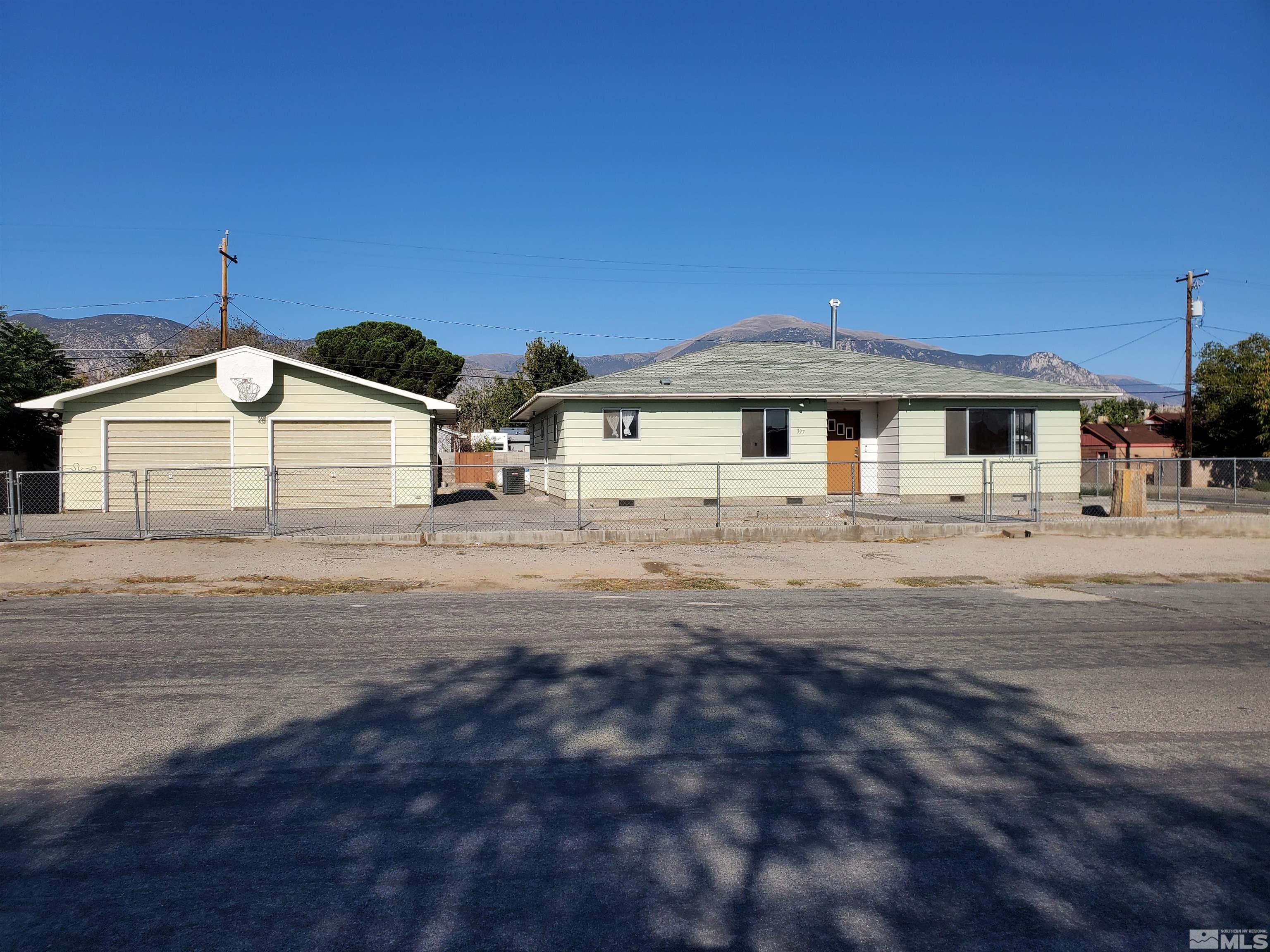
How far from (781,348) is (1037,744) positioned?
2291 centimetres

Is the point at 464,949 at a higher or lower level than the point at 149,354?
lower

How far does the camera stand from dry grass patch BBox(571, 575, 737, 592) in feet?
A: 36.3

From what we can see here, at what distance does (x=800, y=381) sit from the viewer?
2270cm

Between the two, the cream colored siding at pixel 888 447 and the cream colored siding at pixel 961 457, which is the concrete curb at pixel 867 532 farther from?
the cream colored siding at pixel 888 447

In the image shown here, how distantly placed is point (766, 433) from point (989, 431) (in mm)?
5898

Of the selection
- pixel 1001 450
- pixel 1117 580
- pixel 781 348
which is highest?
pixel 781 348

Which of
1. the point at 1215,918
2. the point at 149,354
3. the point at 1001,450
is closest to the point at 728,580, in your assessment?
the point at 1215,918

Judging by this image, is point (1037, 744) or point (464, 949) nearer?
point (464, 949)

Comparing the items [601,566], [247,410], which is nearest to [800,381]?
[601,566]

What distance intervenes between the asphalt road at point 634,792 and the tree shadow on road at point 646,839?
0.6 inches

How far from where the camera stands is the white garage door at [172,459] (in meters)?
20.5

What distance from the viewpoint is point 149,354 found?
4844cm

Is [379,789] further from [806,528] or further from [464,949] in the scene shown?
[806,528]

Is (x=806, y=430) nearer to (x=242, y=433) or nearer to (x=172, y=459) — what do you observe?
(x=242, y=433)
